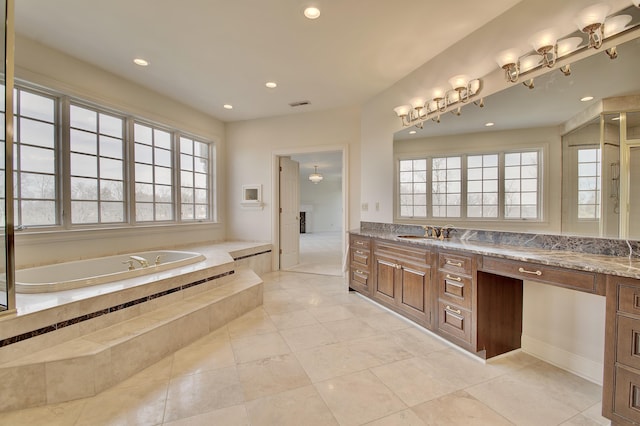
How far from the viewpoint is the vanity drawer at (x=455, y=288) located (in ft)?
6.91

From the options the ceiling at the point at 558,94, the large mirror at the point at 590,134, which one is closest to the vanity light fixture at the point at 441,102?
the ceiling at the point at 558,94

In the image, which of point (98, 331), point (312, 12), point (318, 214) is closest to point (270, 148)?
point (312, 12)

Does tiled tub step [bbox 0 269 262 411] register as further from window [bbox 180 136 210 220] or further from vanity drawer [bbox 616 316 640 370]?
vanity drawer [bbox 616 316 640 370]

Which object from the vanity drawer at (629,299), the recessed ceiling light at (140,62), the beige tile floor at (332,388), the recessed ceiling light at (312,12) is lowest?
the beige tile floor at (332,388)

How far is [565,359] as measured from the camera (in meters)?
1.94

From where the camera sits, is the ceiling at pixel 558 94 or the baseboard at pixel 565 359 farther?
the baseboard at pixel 565 359

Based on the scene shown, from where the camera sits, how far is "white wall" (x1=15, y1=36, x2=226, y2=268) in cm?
271

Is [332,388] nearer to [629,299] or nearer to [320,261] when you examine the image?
[629,299]

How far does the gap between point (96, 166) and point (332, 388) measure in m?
3.70

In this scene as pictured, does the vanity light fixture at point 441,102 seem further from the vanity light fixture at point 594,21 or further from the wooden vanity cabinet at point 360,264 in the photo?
the wooden vanity cabinet at point 360,264

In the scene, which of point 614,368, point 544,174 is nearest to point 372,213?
point 544,174

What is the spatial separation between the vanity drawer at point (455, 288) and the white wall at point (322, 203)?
1026cm

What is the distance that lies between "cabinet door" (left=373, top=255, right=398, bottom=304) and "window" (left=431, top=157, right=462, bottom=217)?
28.9 inches

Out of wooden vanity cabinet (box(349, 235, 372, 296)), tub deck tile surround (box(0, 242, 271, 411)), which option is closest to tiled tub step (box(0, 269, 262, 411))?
tub deck tile surround (box(0, 242, 271, 411))
